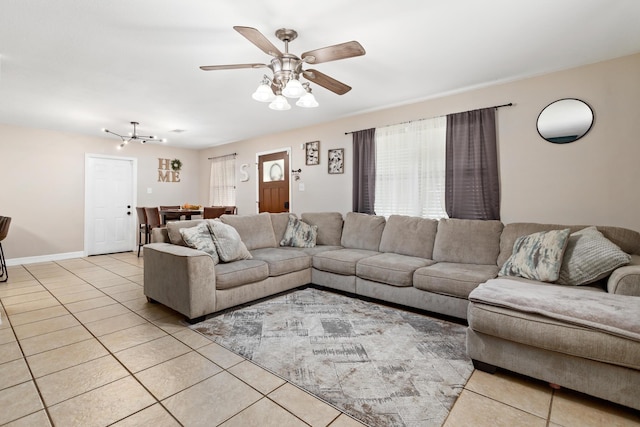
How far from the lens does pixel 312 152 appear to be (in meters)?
5.10

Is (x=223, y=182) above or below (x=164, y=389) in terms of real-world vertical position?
above

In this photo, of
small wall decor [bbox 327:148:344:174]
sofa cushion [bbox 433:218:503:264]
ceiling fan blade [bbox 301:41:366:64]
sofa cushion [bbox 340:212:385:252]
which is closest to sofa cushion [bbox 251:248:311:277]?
sofa cushion [bbox 340:212:385:252]

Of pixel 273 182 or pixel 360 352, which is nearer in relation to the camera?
pixel 360 352

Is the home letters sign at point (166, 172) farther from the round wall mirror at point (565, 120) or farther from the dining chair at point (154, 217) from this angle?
the round wall mirror at point (565, 120)

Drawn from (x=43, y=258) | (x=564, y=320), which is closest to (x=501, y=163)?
(x=564, y=320)

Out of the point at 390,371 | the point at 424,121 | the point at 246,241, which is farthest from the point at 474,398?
the point at 424,121

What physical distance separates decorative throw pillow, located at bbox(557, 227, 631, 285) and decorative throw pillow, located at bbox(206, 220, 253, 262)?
281cm

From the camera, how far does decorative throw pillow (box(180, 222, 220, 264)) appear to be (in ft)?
9.62

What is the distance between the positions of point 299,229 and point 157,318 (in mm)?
1975

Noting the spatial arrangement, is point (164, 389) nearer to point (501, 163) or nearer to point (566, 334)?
point (566, 334)

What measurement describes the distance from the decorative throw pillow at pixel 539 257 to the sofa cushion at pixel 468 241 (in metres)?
0.32

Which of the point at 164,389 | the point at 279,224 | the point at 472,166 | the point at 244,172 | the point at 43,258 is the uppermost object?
the point at 244,172

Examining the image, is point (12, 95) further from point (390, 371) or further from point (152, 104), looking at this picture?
point (390, 371)

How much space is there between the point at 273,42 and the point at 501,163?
8.72ft
